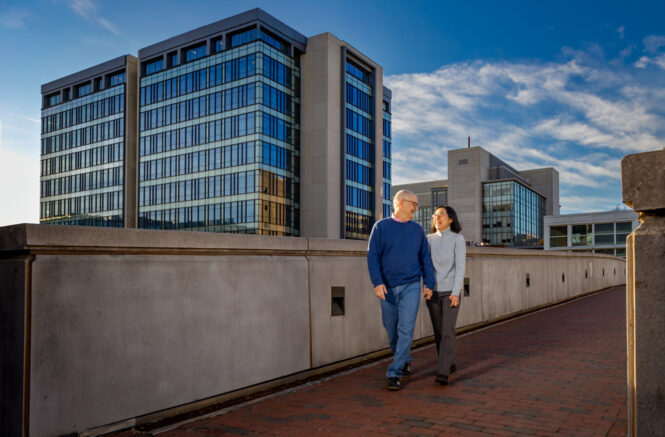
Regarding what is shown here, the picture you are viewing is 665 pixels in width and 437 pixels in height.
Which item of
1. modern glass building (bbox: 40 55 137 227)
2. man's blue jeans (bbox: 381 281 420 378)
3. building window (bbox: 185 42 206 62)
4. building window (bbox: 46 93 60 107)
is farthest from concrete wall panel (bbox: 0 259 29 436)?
building window (bbox: 46 93 60 107)

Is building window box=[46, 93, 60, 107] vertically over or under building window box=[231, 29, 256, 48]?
under

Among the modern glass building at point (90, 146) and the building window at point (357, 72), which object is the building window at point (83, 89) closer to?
the modern glass building at point (90, 146)

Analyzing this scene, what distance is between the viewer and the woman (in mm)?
5156

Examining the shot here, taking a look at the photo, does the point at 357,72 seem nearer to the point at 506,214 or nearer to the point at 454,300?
the point at 506,214

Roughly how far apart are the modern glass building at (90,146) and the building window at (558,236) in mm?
59298

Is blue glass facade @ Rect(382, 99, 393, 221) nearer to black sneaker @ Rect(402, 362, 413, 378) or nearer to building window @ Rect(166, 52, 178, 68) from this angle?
building window @ Rect(166, 52, 178, 68)

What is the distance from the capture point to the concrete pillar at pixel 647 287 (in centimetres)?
245

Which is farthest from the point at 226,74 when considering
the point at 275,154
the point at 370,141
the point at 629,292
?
the point at 629,292

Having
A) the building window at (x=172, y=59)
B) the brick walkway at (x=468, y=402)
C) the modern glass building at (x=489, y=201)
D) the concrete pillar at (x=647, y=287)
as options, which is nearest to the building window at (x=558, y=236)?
the modern glass building at (x=489, y=201)

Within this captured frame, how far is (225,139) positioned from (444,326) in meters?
53.8

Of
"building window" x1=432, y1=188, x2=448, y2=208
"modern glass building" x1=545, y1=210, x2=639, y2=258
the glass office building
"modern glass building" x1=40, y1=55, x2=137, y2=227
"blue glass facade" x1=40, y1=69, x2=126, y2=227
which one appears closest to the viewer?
"modern glass building" x1=40, y1=55, x2=137, y2=227

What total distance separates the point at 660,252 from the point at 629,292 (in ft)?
0.83

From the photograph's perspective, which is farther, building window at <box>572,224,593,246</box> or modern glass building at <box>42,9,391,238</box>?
building window at <box>572,224,593,246</box>

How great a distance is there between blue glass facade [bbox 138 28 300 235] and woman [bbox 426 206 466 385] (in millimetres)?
48697
